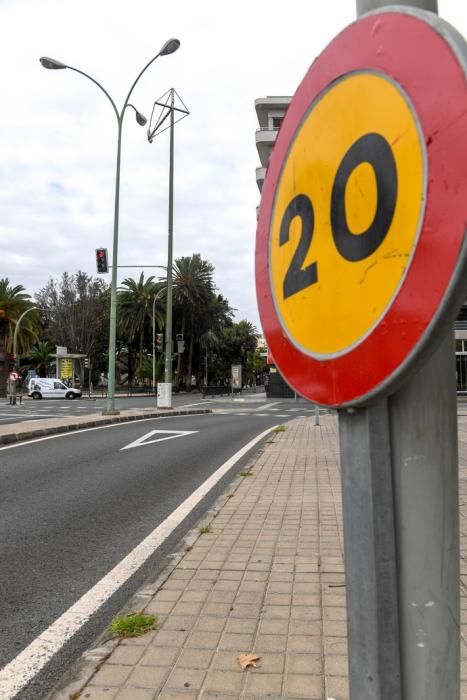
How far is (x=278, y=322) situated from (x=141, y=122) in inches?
932

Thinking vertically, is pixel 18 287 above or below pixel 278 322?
above

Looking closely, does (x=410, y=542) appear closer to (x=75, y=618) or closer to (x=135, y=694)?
(x=135, y=694)

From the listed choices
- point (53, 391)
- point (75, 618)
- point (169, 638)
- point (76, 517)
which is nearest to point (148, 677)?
point (169, 638)

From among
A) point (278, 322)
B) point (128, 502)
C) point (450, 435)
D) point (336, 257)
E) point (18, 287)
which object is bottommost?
point (128, 502)

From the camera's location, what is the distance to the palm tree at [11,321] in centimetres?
4978

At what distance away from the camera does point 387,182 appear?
3.72 feet

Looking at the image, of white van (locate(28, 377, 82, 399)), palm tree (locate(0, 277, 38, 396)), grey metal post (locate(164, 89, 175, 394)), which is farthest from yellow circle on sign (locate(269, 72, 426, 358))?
palm tree (locate(0, 277, 38, 396))

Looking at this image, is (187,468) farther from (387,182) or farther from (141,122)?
(141,122)

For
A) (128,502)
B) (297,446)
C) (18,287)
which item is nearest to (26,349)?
(18,287)

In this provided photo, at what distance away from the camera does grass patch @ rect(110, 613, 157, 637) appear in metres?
3.06

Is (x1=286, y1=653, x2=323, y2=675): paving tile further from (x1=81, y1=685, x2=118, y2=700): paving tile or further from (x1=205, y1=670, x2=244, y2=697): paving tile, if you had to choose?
(x1=81, y1=685, x2=118, y2=700): paving tile

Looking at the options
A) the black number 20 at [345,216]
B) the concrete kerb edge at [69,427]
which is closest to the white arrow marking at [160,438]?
the concrete kerb edge at [69,427]

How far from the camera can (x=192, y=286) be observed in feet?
209

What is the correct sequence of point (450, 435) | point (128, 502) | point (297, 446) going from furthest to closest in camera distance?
point (297, 446), point (128, 502), point (450, 435)
